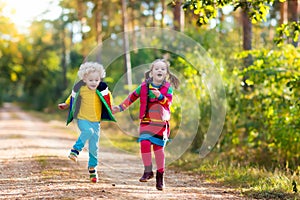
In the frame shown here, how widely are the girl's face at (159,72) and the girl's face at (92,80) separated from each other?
84cm

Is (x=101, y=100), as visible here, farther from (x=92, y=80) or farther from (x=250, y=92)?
(x=250, y=92)

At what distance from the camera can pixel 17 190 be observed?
735 cm

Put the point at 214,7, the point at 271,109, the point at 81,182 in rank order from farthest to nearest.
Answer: the point at 271,109 → the point at 214,7 → the point at 81,182

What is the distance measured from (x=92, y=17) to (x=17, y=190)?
96.7ft

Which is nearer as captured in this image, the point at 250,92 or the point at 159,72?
the point at 159,72

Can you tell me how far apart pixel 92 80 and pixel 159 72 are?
1.03m

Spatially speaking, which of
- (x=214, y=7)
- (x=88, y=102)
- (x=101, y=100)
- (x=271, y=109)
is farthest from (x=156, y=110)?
(x=271, y=109)

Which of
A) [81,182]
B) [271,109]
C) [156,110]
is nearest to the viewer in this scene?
[156,110]

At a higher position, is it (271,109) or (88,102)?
(88,102)

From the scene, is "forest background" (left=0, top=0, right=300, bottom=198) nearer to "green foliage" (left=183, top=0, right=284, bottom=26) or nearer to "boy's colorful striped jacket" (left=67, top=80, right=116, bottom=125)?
"green foliage" (left=183, top=0, right=284, bottom=26)

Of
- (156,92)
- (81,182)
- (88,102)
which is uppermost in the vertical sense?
(156,92)

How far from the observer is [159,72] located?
7.54 m

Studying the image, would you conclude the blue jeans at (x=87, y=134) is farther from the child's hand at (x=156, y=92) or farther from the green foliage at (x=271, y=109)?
the green foliage at (x=271, y=109)

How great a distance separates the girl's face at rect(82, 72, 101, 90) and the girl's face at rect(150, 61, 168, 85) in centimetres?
84
